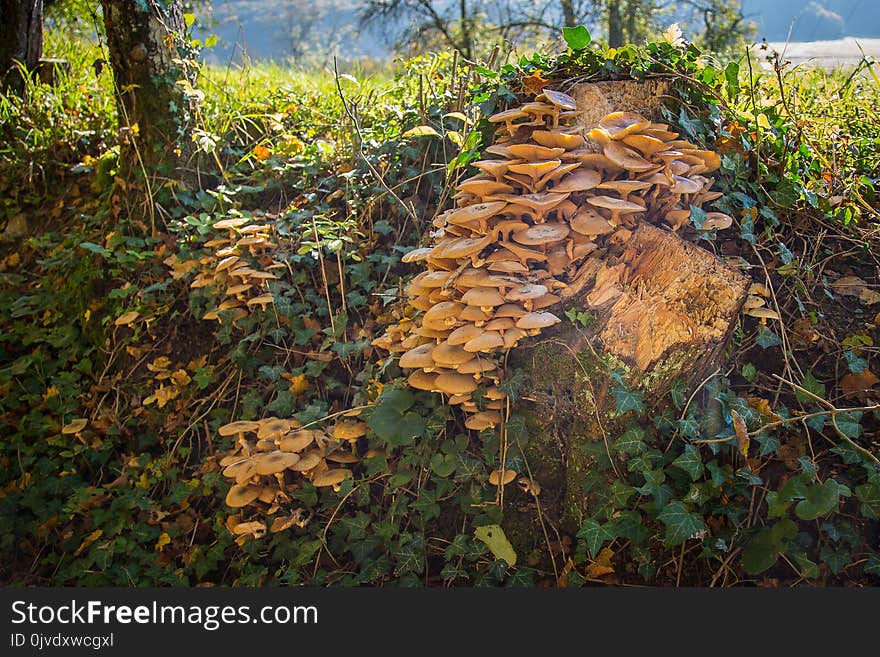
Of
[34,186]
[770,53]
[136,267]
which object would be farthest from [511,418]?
[34,186]

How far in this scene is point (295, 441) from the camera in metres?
2.84

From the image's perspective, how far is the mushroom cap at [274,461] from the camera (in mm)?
2754

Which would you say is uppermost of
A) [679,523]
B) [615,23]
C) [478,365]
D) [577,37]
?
[615,23]

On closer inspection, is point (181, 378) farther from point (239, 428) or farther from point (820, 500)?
point (820, 500)

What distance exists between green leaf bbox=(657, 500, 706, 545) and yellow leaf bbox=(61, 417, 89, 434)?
3.19 metres

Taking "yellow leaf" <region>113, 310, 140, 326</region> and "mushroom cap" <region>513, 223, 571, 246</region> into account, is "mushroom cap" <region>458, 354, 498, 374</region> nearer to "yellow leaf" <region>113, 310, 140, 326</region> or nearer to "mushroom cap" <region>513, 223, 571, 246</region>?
"mushroom cap" <region>513, 223, 571, 246</region>

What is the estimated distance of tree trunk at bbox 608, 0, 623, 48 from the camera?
8452 mm

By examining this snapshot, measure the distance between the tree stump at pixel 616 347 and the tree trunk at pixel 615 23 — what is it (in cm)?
697

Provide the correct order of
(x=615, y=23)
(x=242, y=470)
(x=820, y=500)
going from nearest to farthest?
1. (x=820, y=500)
2. (x=242, y=470)
3. (x=615, y=23)

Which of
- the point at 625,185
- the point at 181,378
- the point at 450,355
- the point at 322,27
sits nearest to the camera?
the point at 625,185

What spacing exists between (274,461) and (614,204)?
1732 millimetres

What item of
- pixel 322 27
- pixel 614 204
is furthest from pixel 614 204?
pixel 322 27

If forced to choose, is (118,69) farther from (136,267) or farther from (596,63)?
(596,63)

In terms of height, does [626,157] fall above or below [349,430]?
above
